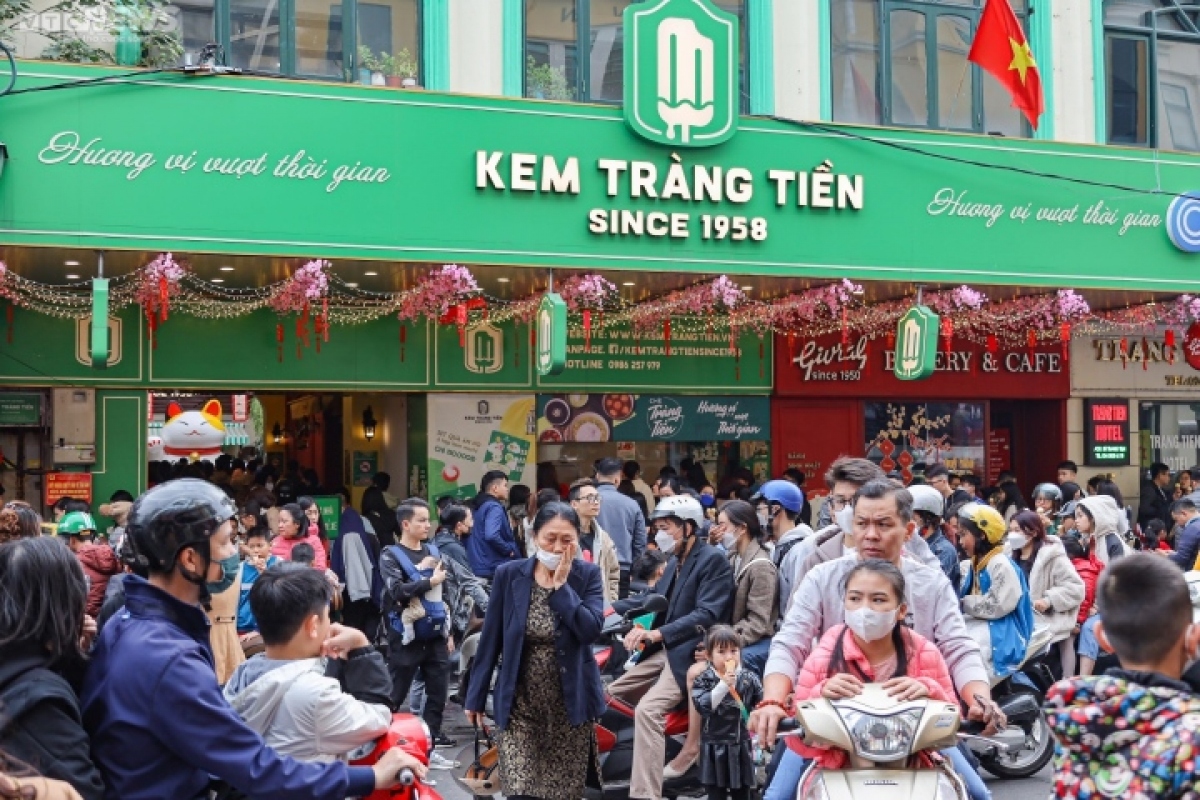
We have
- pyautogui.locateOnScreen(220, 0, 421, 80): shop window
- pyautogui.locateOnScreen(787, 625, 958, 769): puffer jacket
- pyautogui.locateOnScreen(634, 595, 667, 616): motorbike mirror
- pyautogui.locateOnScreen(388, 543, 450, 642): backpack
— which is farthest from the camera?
pyautogui.locateOnScreen(220, 0, 421, 80): shop window

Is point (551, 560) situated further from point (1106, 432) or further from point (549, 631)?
point (1106, 432)

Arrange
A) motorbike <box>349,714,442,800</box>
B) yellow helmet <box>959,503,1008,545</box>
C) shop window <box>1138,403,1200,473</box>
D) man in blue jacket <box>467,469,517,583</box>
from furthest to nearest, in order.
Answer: shop window <box>1138,403,1200,473</box>
man in blue jacket <box>467,469,517,583</box>
yellow helmet <box>959,503,1008,545</box>
motorbike <box>349,714,442,800</box>

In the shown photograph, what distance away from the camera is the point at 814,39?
17.5 m

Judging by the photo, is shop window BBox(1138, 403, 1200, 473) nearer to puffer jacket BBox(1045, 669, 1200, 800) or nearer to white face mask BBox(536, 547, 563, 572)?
white face mask BBox(536, 547, 563, 572)

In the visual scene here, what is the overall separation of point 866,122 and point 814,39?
1200mm

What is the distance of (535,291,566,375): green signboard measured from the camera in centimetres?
1445

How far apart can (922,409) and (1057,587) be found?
32.7 ft

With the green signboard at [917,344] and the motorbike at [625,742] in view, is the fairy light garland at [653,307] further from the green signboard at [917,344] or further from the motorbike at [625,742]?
the motorbike at [625,742]

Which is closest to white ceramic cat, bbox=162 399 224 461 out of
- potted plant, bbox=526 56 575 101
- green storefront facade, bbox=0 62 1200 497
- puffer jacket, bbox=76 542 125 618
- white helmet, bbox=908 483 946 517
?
green storefront facade, bbox=0 62 1200 497

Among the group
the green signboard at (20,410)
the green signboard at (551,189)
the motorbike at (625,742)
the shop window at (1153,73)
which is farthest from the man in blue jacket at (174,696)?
the shop window at (1153,73)

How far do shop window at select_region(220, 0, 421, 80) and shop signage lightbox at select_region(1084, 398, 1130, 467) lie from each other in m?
11.5

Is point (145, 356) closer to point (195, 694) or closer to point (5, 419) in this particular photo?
point (5, 419)

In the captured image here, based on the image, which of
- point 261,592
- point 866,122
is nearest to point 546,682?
point 261,592

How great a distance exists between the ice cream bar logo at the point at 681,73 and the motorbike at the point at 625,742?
7766 mm
